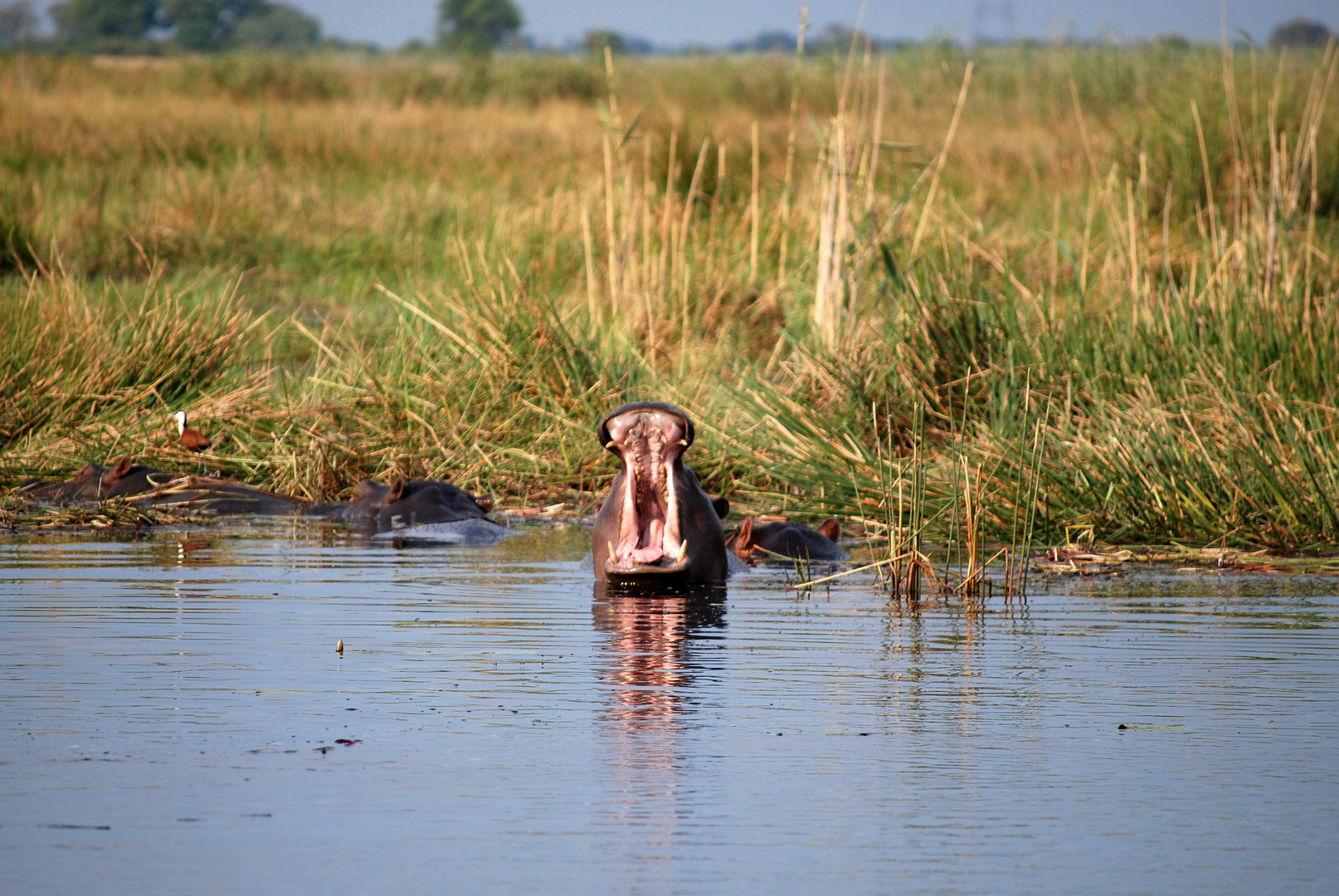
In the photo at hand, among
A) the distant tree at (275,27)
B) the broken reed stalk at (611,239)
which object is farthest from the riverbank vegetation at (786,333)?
the distant tree at (275,27)

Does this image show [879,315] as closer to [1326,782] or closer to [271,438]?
[271,438]

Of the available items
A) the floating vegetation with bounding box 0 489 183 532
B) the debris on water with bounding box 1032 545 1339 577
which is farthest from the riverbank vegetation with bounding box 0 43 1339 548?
the floating vegetation with bounding box 0 489 183 532

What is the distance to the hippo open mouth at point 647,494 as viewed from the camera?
4859 mm

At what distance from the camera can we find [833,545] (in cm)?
576

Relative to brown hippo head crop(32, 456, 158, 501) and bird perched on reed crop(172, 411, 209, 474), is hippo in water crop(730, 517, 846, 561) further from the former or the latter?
bird perched on reed crop(172, 411, 209, 474)

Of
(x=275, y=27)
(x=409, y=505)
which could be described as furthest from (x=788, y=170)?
(x=275, y=27)

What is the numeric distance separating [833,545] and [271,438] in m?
2.79

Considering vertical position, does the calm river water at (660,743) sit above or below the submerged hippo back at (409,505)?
above

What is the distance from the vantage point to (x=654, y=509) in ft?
16.9

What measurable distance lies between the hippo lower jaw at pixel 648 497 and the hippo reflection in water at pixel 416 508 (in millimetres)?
Result: 1391

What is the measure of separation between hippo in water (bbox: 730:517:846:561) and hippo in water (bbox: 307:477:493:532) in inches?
44.4

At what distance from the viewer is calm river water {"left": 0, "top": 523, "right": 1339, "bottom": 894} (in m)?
2.43

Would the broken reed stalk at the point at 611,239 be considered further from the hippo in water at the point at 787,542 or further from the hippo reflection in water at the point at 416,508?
the hippo in water at the point at 787,542

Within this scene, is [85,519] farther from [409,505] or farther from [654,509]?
[654,509]
